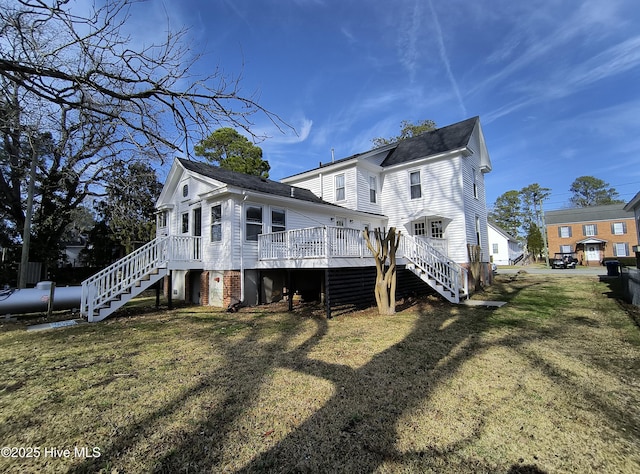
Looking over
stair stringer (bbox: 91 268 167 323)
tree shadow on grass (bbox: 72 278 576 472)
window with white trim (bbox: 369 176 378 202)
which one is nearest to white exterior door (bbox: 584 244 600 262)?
window with white trim (bbox: 369 176 378 202)

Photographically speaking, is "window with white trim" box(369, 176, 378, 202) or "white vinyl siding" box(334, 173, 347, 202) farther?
"window with white trim" box(369, 176, 378, 202)

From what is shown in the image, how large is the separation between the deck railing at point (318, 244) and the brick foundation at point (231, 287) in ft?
4.29

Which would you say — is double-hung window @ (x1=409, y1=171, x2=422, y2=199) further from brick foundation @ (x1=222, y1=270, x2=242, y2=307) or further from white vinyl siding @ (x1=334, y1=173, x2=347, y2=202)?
brick foundation @ (x1=222, y1=270, x2=242, y2=307)

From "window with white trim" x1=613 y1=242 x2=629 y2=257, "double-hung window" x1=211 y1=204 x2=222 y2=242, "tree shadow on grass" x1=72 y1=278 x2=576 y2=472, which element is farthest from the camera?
"window with white trim" x1=613 y1=242 x2=629 y2=257

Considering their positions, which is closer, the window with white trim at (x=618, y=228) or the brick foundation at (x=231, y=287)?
the brick foundation at (x=231, y=287)

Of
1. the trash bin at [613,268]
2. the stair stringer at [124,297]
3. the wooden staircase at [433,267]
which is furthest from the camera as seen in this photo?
the trash bin at [613,268]

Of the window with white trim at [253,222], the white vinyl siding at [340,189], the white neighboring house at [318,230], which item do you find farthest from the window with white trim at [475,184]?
the window with white trim at [253,222]

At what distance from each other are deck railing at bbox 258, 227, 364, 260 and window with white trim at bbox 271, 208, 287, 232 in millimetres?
1216

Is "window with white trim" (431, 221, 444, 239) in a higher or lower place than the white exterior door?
higher

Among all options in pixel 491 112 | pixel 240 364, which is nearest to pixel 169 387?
pixel 240 364

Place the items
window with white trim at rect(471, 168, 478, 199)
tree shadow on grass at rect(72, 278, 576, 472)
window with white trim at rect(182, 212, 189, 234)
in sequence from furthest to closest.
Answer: window with white trim at rect(471, 168, 478, 199) < window with white trim at rect(182, 212, 189, 234) < tree shadow on grass at rect(72, 278, 576, 472)

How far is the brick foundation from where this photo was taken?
10.6 m

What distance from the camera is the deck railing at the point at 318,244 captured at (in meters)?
8.75

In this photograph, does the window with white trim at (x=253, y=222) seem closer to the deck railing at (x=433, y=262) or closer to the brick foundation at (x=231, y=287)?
the brick foundation at (x=231, y=287)
